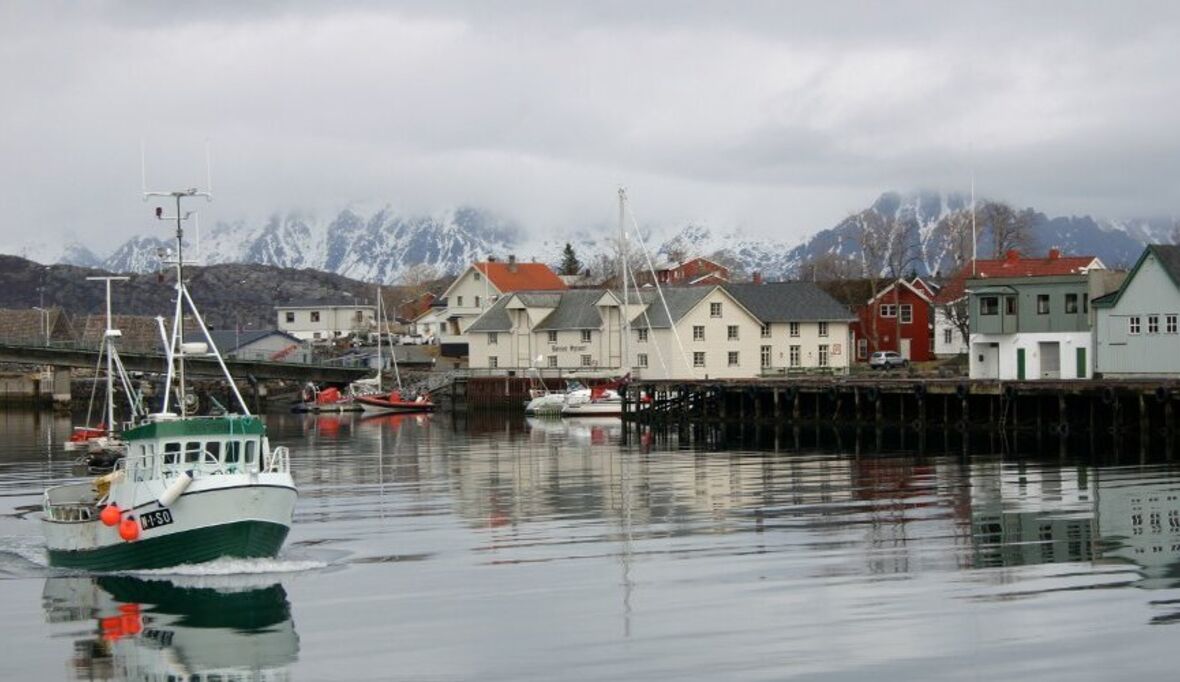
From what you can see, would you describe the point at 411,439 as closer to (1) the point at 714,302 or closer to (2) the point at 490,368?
(1) the point at 714,302

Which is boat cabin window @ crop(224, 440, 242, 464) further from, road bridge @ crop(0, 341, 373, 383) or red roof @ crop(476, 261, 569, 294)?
red roof @ crop(476, 261, 569, 294)

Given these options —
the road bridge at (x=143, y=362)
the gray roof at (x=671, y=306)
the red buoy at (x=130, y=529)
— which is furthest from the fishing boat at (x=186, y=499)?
the road bridge at (x=143, y=362)

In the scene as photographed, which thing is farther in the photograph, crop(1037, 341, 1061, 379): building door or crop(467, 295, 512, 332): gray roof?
crop(467, 295, 512, 332): gray roof

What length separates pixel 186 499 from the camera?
37.7m

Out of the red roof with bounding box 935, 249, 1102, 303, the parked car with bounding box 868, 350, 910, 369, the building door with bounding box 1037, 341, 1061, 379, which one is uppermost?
the red roof with bounding box 935, 249, 1102, 303

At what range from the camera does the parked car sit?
126 metres

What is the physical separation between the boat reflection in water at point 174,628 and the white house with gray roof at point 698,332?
80.0 meters

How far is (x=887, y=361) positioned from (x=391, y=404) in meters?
37.0

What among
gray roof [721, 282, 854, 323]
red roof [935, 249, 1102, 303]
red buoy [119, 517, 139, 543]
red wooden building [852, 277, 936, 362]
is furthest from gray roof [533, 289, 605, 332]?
red buoy [119, 517, 139, 543]

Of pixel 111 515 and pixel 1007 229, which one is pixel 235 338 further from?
pixel 111 515

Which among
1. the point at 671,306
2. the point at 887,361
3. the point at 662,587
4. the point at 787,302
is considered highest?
the point at 787,302

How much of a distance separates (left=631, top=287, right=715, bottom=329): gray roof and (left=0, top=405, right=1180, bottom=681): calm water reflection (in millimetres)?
61702

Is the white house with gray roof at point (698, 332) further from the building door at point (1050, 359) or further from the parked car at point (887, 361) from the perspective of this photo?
the building door at point (1050, 359)

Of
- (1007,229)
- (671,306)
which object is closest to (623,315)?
(671,306)
